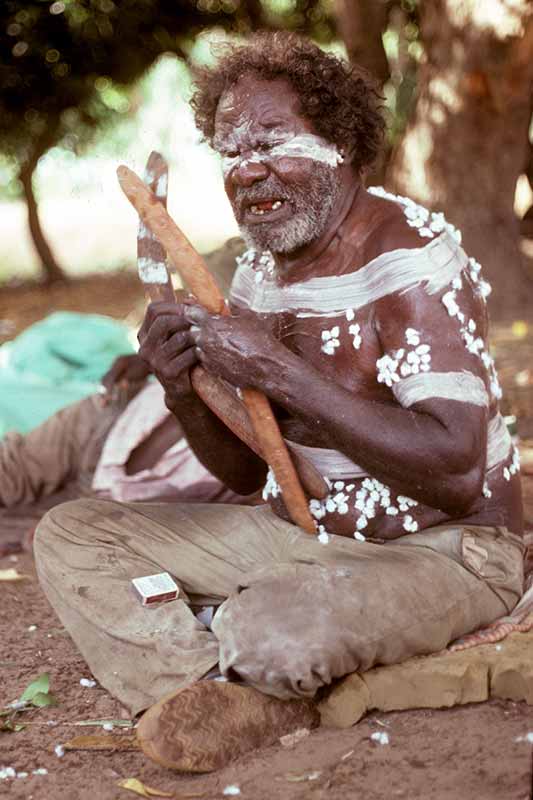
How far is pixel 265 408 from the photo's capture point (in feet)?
9.38

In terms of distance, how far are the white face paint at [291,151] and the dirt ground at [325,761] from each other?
60.6 inches

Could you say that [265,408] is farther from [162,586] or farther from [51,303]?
[51,303]

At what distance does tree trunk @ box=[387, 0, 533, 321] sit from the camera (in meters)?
7.71

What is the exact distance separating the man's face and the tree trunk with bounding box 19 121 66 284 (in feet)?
34.8

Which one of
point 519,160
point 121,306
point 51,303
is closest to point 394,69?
point 519,160

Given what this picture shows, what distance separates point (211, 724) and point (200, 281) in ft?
3.66

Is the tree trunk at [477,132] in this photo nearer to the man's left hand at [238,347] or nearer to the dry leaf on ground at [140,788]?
the man's left hand at [238,347]

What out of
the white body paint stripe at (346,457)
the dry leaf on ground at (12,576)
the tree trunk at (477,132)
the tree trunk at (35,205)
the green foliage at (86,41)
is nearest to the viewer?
the white body paint stripe at (346,457)

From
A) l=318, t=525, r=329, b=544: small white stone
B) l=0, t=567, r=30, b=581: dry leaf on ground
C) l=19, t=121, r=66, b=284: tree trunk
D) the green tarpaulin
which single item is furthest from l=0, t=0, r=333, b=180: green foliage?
l=318, t=525, r=329, b=544: small white stone

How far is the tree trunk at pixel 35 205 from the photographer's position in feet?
43.7

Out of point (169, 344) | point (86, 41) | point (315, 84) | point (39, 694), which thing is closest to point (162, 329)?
point (169, 344)

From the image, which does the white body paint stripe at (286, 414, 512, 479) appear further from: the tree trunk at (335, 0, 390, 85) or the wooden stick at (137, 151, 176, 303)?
the tree trunk at (335, 0, 390, 85)

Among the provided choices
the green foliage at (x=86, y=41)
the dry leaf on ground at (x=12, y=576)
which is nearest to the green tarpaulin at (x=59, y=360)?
the dry leaf on ground at (x=12, y=576)

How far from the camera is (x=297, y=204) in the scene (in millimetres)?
3043
